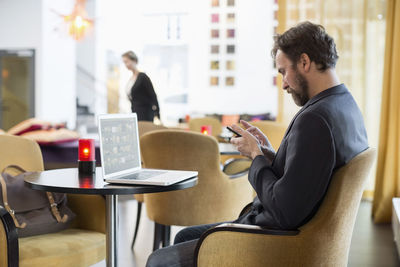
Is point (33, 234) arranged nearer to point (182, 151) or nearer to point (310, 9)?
point (182, 151)

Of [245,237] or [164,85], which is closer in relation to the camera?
[245,237]

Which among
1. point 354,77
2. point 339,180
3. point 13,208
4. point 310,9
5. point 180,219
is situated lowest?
point 180,219

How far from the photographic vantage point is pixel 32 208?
7.84 ft

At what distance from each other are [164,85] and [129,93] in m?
4.75

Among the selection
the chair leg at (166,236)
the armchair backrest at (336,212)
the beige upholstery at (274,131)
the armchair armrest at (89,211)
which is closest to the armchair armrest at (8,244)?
the armchair armrest at (89,211)

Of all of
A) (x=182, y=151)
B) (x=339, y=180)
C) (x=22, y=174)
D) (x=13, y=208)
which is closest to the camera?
(x=339, y=180)

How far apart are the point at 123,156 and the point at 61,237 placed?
1.51 feet

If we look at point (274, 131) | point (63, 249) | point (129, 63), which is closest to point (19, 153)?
point (63, 249)

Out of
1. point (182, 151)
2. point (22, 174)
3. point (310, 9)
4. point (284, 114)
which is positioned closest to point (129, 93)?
point (284, 114)

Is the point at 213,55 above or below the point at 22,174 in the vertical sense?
above

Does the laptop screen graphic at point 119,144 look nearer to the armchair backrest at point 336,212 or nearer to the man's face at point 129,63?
the armchair backrest at point 336,212

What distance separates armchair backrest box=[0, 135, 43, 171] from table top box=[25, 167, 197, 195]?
48cm

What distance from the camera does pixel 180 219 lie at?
3.15 m

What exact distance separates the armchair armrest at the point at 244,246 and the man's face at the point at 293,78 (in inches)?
17.2
